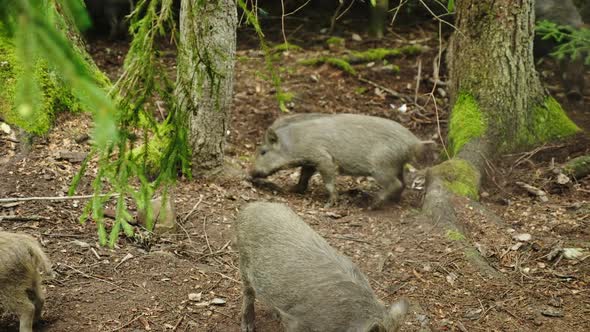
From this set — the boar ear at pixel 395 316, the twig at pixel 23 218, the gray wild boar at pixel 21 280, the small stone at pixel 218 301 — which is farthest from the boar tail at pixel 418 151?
the gray wild boar at pixel 21 280

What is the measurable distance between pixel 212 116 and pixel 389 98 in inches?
171

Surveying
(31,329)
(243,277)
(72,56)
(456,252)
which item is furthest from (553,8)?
(72,56)

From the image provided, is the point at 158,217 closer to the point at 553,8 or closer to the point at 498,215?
the point at 498,215

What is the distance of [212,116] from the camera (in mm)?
6602

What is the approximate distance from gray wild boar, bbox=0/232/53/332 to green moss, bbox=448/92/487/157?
185 inches

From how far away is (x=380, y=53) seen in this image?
447 inches

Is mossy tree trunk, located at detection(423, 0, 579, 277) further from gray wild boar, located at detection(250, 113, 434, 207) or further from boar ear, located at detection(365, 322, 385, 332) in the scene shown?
boar ear, located at detection(365, 322, 385, 332)

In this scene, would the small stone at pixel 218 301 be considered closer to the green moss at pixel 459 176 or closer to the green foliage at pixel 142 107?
the green foliage at pixel 142 107

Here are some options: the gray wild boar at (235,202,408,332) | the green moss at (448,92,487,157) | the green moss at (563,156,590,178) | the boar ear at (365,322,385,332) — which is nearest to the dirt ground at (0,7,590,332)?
the green moss at (563,156,590,178)

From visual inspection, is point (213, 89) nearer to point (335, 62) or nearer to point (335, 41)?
point (335, 62)

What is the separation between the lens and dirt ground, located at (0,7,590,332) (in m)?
4.85

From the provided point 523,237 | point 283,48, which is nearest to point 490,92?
point 523,237

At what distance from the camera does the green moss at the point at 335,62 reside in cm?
1077

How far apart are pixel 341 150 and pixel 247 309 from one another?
2.94 meters
